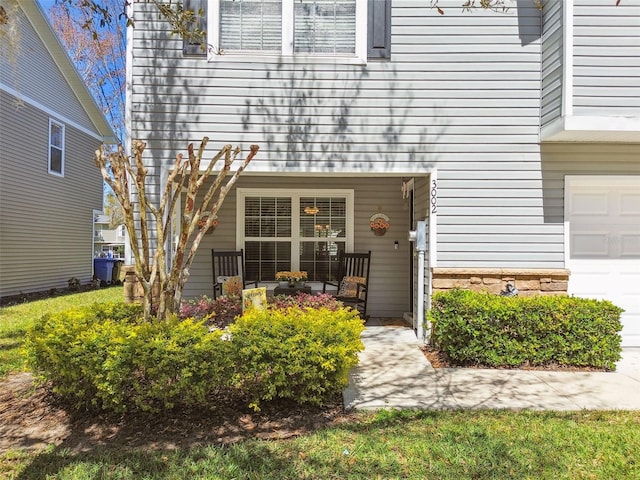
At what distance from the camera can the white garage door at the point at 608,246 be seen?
5.61 m

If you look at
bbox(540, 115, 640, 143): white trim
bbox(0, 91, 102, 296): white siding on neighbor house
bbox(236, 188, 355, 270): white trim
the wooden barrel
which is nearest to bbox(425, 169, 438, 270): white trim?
bbox(540, 115, 640, 143): white trim

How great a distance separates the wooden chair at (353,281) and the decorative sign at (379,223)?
17.1 inches

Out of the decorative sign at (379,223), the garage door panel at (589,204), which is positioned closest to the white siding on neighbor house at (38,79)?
the decorative sign at (379,223)

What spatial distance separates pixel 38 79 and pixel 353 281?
9.93 m

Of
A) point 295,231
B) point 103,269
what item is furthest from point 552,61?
point 103,269

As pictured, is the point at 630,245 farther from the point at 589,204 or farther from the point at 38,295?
the point at 38,295

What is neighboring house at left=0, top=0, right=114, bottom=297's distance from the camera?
9.80 m

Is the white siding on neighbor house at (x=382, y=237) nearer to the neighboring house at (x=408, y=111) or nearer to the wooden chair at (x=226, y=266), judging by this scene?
the wooden chair at (x=226, y=266)

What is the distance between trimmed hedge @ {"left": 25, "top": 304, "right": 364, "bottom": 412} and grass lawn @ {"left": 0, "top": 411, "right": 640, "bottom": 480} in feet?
1.36

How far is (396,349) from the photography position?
213 inches

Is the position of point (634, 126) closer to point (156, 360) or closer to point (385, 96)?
point (385, 96)

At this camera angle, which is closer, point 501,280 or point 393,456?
point 393,456

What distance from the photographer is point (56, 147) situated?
11734 mm

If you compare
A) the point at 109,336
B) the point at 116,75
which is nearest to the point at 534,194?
the point at 109,336
